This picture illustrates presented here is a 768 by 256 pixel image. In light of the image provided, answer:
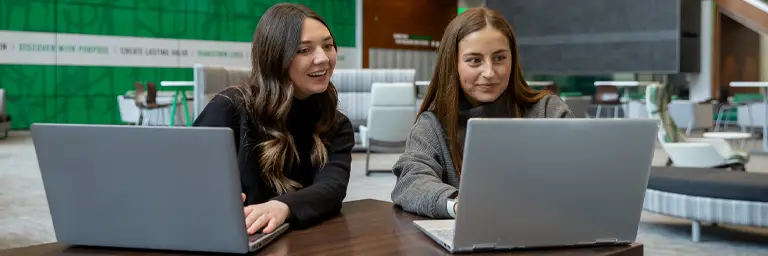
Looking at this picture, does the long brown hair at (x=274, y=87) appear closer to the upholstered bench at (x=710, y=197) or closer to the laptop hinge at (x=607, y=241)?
the laptop hinge at (x=607, y=241)

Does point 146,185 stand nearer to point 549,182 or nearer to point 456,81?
point 549,182

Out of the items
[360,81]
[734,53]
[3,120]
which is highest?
[734,53]

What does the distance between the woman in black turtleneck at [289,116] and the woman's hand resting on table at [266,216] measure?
77mm

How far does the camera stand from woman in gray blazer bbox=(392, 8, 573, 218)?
161 centimetres

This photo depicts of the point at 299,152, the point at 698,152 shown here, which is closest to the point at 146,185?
the point at 299,152

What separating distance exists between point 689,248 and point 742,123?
9240 mm

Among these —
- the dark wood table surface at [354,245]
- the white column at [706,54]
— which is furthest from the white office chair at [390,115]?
the white column at [706,54]

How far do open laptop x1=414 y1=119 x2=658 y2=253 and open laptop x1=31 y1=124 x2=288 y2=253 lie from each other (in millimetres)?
308

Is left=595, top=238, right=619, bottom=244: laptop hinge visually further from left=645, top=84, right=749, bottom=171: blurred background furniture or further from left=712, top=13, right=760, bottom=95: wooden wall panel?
left=712, top=13, right=760, bottom=95: wooden wall panel

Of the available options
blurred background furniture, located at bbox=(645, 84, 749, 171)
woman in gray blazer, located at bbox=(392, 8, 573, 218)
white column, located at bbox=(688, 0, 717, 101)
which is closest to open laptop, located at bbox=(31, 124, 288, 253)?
woman in gray blazer, located at bbox=(392, 8, 573, 218)

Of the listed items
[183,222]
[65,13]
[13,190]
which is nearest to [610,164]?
[183,222]

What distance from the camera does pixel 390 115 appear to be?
649cm

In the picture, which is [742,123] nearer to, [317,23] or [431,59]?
[431,59]

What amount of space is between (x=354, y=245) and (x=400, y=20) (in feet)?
55.7
